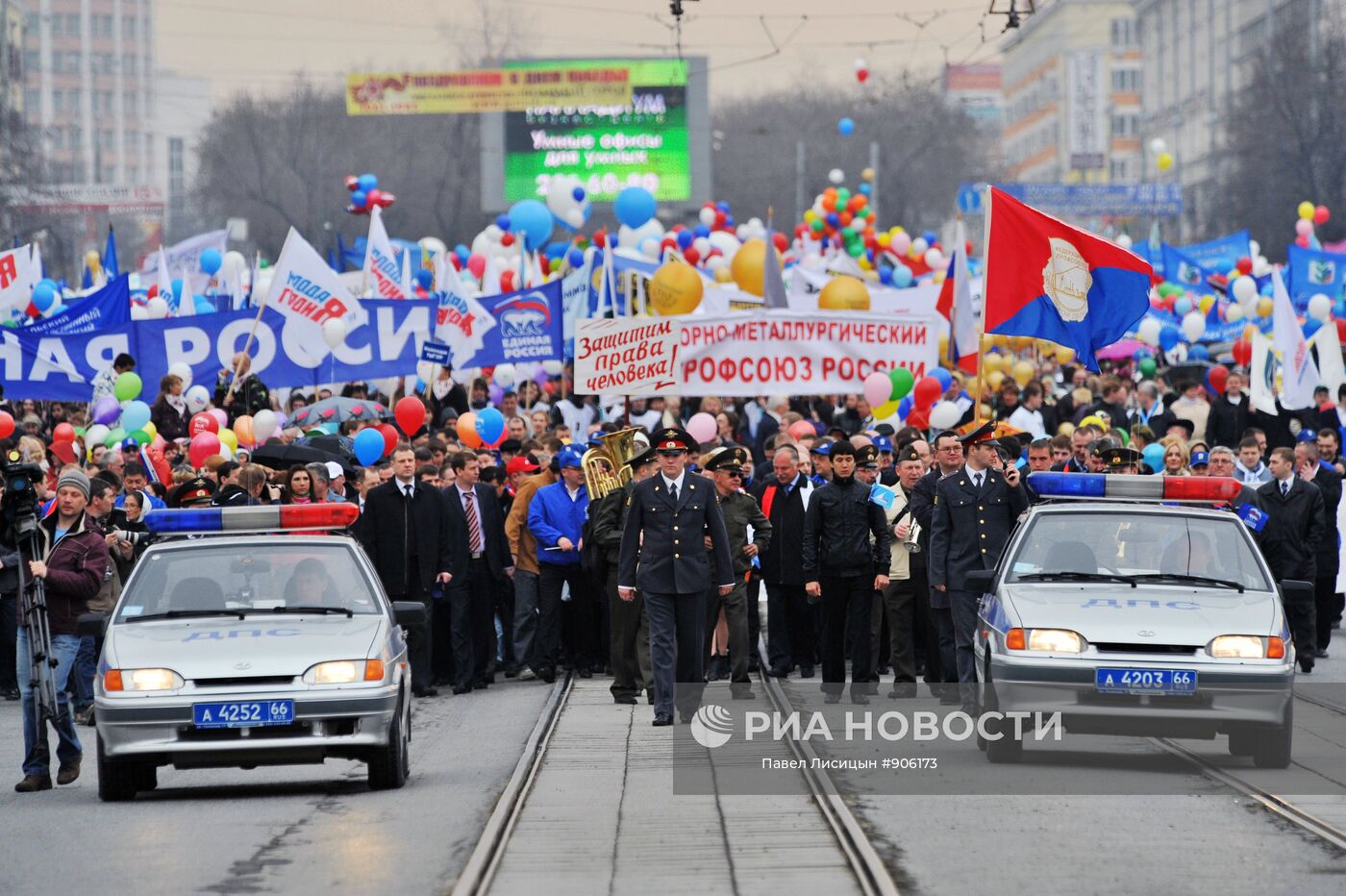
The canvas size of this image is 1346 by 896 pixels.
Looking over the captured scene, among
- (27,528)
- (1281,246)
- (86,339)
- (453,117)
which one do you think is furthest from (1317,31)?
(27,528)

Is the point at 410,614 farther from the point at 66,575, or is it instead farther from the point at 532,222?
the point at 532,222

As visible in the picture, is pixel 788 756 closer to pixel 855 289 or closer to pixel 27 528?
pixel 27 528

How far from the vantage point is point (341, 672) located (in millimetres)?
11602

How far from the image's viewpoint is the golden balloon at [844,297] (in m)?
31.8

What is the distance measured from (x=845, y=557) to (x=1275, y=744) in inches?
194

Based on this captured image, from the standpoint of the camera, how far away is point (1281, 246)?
2675 inches

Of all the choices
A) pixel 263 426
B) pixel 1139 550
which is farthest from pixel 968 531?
pixel 263 426

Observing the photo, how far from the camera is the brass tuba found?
59.3ft

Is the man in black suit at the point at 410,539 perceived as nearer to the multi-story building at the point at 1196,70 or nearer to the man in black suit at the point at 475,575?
the man in black suit at the point at 475,575

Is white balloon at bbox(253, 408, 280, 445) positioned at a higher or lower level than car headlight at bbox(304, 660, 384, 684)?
higher

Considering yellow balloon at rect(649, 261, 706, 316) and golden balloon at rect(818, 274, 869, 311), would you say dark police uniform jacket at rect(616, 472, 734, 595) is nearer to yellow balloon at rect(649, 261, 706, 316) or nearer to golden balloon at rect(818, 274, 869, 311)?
yellow balloon at rect(649, 261, 706, 316)

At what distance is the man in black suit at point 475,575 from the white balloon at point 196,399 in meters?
6.43

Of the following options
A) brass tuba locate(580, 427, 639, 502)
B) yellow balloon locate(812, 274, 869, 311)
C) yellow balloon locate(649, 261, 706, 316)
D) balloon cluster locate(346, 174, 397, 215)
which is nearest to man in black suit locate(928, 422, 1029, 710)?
brass tuba locate(580, 427, 639, 502)

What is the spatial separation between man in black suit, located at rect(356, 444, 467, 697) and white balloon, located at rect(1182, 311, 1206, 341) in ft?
75.0
